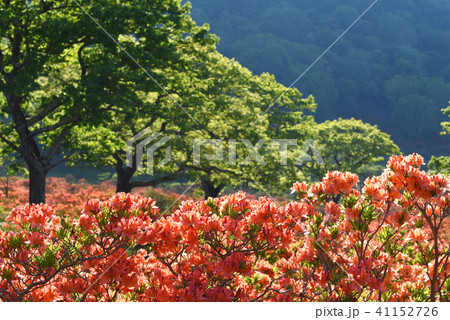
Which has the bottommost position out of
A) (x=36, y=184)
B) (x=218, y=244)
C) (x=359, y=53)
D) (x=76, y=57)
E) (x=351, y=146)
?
(x=218, y=244)

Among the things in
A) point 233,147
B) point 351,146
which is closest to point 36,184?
point 233,147

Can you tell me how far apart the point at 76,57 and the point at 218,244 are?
1155cm

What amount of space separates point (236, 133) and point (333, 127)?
16.3 m

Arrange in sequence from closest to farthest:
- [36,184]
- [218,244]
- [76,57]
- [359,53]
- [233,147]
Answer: [218,244] < [36,184] < [76,57] < [233,147] < [359,53]

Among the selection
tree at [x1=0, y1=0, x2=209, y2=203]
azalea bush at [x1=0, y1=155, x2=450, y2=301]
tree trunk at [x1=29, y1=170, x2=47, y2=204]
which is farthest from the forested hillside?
azalea bush at [x1=0, y1=155, x2=450, y2=301]

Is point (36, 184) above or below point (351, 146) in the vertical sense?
below

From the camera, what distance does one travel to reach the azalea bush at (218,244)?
3.21 meters

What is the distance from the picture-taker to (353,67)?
97688mm

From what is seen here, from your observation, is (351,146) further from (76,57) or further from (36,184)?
(36,184)

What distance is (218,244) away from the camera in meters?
3.43

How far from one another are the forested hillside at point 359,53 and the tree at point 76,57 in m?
71.9

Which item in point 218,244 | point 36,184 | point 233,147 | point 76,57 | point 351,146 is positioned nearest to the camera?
point 218,244

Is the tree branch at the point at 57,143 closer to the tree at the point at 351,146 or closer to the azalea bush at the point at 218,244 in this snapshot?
the azalea bush at the point at 218,244
